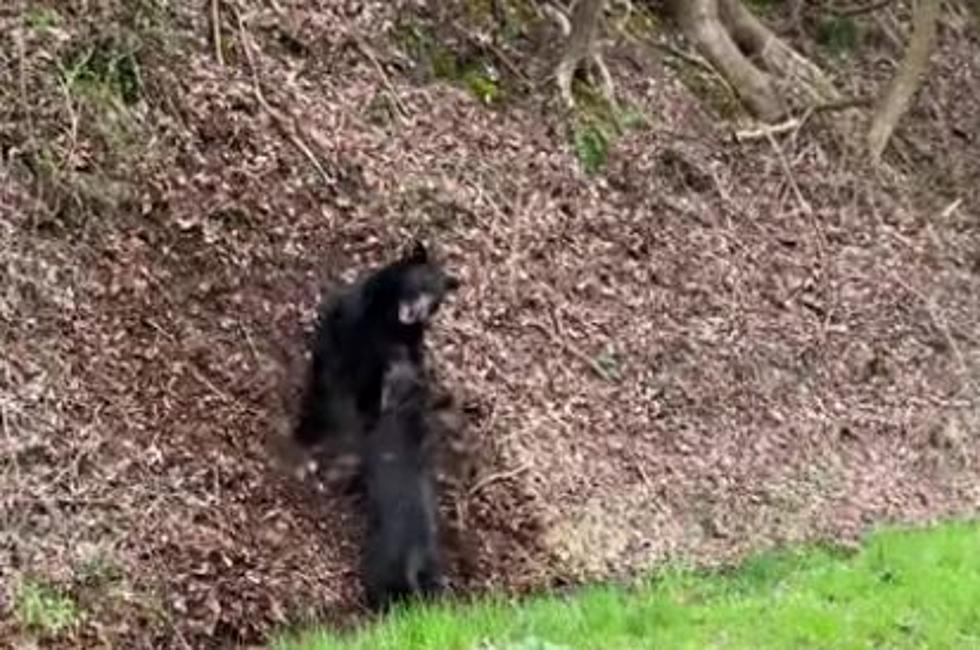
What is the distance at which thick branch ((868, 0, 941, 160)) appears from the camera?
17.9m

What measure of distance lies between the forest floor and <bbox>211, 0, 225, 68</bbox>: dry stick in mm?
19

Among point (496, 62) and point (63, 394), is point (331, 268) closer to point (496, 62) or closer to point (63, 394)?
point (63, 394)

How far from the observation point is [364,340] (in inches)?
387

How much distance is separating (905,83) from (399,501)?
10.2m

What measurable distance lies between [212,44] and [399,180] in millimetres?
1550

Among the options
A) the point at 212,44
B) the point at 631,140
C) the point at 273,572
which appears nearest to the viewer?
the point at 273,572

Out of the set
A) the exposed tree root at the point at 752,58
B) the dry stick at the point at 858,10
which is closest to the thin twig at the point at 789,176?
the exposed tree root at the point at 752,58

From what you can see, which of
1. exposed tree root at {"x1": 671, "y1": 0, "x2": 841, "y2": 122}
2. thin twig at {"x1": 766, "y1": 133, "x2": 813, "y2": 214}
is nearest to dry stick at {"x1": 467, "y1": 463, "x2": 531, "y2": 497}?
thin twig at {"x1": 766, "y1": 133, "x2": 813, "y2": 214}

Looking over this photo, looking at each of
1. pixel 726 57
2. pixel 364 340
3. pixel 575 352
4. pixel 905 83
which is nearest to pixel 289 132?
pixel 364 340

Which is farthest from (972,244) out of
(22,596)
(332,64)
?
(22,596)

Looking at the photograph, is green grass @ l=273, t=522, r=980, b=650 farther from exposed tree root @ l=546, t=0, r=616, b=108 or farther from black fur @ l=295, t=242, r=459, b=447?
exposed tree root @ l=546, t=0, r=616, b=108

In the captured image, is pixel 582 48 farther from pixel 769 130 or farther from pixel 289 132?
pixel 289 132

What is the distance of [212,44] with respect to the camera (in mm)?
11672

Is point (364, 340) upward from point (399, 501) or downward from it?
upward
